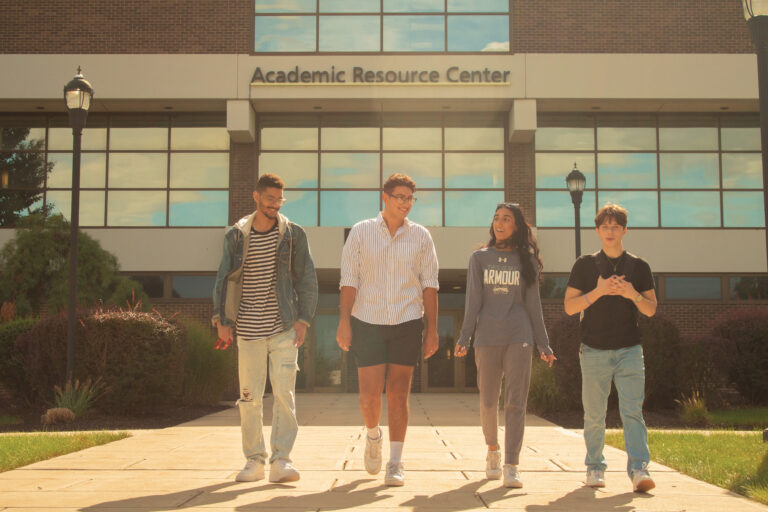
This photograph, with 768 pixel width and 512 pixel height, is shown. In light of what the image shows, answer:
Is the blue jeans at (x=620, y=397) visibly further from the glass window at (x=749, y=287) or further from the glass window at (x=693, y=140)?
the glass window at (x=693, y=140)

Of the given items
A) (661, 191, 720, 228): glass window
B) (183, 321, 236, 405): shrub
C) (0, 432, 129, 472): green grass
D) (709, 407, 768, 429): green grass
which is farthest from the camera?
(661, 191, 720, 228): glass window

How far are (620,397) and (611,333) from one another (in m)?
0.40

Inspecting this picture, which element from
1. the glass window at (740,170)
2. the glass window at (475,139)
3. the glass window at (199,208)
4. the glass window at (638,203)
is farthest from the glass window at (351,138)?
the glass window at (740,170)

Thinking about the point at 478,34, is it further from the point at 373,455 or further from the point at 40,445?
the point at 373,455

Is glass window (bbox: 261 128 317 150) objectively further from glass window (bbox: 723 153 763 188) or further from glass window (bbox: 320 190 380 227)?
glass window (bbox: 723 153 763 188)

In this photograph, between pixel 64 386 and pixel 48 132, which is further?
pixel 48 132

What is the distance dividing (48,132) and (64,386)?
12414 mm

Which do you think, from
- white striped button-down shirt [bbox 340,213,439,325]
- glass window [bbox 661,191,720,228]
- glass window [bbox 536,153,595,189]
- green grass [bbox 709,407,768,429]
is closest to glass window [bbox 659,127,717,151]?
glass window [bbox 661,191,720,228]

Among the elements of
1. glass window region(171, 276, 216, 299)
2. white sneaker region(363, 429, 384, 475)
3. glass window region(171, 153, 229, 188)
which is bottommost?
white sneaker region(363, 429, 384, 475)

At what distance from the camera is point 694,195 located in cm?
2228

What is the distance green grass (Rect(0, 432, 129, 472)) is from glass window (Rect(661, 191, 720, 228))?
16729mm

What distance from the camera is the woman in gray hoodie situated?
5488mm

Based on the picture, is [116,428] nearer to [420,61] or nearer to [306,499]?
[306,499]

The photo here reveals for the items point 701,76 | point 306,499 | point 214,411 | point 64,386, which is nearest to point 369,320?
point 306,499
